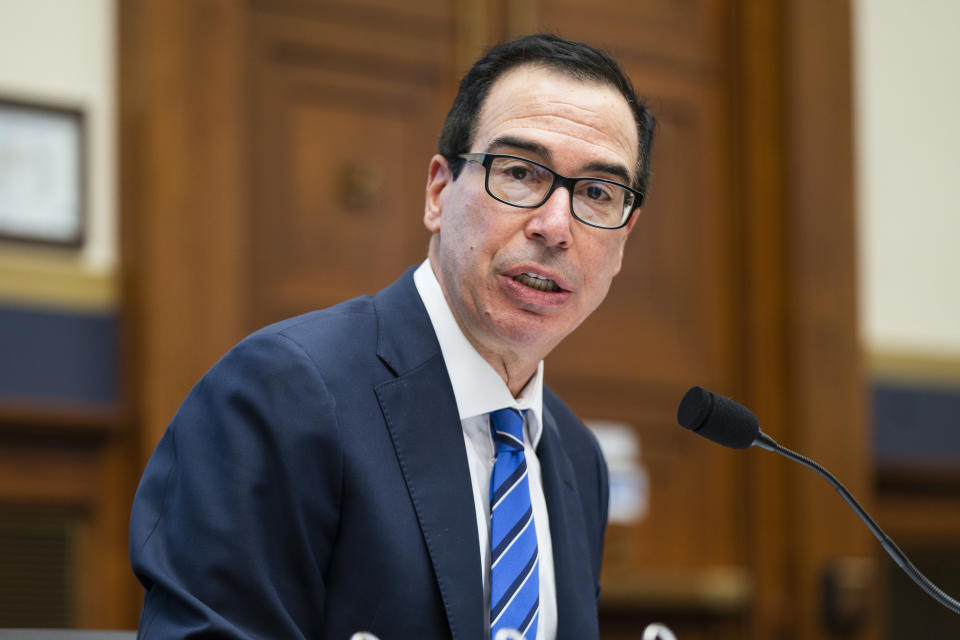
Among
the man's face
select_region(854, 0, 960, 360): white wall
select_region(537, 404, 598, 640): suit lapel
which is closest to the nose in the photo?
the man's face

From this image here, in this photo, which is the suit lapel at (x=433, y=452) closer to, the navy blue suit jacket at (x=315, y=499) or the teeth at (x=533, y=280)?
the navy blue suit jacket at (x=315, y=499)

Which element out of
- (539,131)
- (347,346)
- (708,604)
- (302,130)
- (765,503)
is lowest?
(708,604)

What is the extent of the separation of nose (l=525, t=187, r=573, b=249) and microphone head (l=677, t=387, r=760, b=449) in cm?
24

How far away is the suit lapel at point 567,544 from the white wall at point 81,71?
2.08 metres

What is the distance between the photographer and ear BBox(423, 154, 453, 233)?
1.78m

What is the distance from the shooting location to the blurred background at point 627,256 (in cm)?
351

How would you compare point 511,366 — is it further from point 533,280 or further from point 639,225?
point 639,225

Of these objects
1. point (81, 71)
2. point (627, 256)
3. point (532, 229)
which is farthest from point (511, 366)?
point (627, 256)

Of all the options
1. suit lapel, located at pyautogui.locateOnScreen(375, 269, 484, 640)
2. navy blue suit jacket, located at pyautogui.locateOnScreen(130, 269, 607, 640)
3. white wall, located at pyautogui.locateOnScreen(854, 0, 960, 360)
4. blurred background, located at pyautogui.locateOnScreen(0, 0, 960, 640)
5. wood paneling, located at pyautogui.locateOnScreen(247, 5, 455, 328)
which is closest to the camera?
navy blue suit jacket, located at pyautogui.locateOnScreen(130, 269, 607, 640)

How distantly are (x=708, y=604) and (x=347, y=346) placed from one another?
2.97 meters

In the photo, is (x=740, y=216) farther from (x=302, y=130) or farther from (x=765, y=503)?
(x=302, y=130)

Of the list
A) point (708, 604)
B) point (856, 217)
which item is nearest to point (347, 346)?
point (708, 604)

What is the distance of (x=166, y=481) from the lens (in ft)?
4.80

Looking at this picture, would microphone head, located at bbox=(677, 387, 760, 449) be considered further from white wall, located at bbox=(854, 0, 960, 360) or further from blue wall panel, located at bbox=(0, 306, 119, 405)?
white wall, located at bbox=(854, 0, 960, 360)
